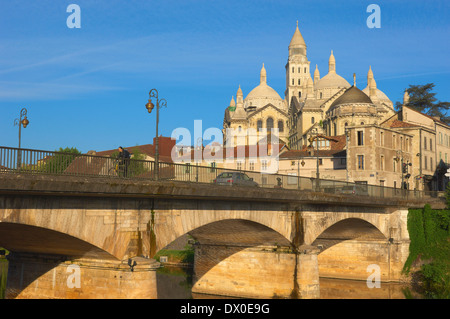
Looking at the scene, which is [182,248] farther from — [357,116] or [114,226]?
[357,116]

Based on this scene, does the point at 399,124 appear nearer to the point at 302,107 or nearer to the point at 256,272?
the point at 256,272

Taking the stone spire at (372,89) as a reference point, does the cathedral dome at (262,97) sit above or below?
above

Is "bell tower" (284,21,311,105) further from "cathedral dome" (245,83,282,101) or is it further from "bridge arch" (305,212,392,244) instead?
"bridge arch" (305,212,392,244)

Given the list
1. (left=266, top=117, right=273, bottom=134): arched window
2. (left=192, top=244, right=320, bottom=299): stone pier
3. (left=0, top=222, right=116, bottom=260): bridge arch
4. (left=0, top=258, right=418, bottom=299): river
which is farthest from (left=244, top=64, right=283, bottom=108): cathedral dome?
→ (left=0, top=222, right=116, bottom=260): bridge arch

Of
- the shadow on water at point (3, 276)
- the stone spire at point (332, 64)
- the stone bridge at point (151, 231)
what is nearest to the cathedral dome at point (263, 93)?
the stone spire at point (332, 64)

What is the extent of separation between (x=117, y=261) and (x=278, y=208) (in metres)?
12.2

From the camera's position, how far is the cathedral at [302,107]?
100312mm

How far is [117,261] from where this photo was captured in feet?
65.6

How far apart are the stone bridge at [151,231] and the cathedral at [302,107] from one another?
198 feet

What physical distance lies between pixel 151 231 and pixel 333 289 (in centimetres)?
2388

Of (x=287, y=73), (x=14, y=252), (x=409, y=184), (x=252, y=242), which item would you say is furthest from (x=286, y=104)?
(x=14, y=252)

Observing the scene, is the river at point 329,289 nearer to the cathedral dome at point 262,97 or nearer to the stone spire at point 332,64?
the cathedral dome at point 262,97

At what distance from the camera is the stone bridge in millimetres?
17375

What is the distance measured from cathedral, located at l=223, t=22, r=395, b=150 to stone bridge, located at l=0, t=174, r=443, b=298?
198 feet
